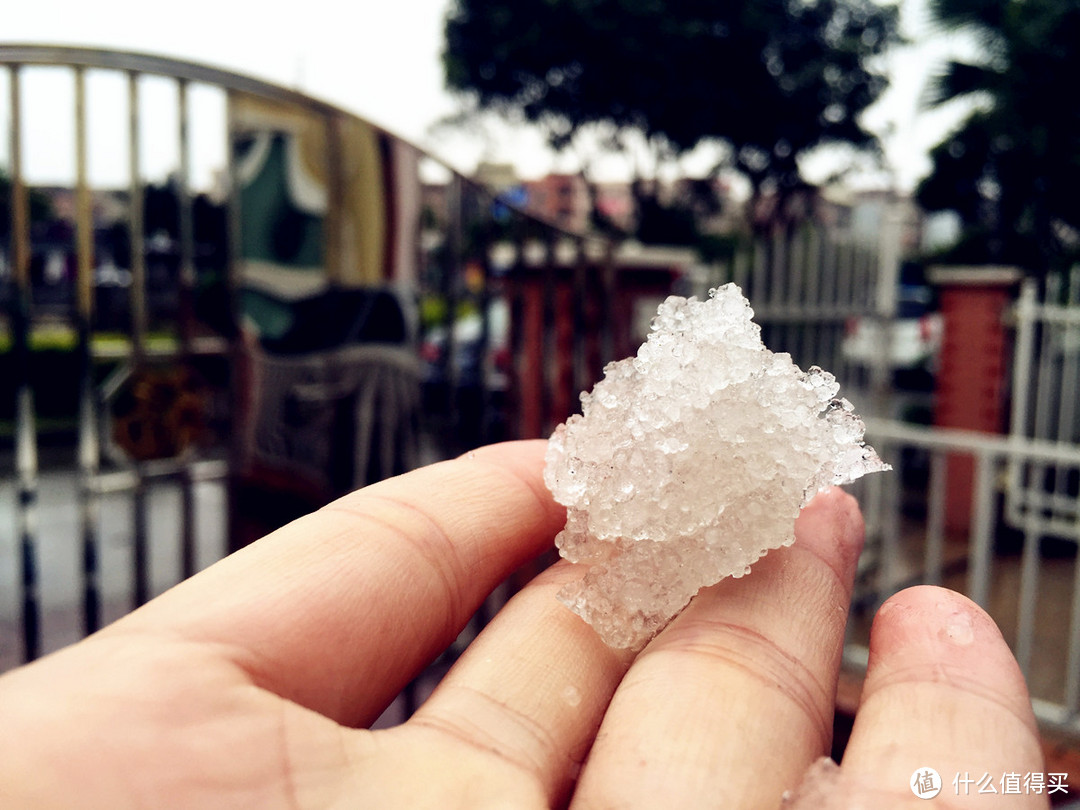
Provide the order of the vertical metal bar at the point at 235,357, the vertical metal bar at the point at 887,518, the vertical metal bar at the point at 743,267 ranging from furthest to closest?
the vertical metal bar at the point at 743,267, the vertical metal bar at the point at 887,518, the vertical metal bar at the point at 235,357

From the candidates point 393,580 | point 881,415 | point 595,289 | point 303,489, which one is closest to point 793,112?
point 881,415

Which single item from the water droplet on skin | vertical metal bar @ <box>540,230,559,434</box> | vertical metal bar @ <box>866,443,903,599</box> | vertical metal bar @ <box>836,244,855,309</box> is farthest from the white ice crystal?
vertical metal bar @ <box>836,244,855,309</box>

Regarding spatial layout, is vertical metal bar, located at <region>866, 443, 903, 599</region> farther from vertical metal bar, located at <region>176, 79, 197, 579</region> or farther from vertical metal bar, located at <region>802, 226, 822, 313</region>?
vertical metal bar, located at <region>176, 79, 197, 579</region>

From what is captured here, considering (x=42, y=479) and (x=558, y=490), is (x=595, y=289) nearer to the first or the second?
(x=558, y=490)

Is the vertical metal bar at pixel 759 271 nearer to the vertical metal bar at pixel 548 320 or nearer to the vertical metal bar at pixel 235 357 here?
the vertical metal bar at pixel 548 320

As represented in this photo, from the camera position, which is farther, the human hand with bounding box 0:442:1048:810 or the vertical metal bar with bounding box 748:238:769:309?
the vertical metal bar with bounding box 748:238:769:309

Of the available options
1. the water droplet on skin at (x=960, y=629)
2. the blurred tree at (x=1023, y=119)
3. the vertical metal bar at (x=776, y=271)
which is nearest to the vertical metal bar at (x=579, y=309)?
the vertical metal bar at (x=776, y=271)
